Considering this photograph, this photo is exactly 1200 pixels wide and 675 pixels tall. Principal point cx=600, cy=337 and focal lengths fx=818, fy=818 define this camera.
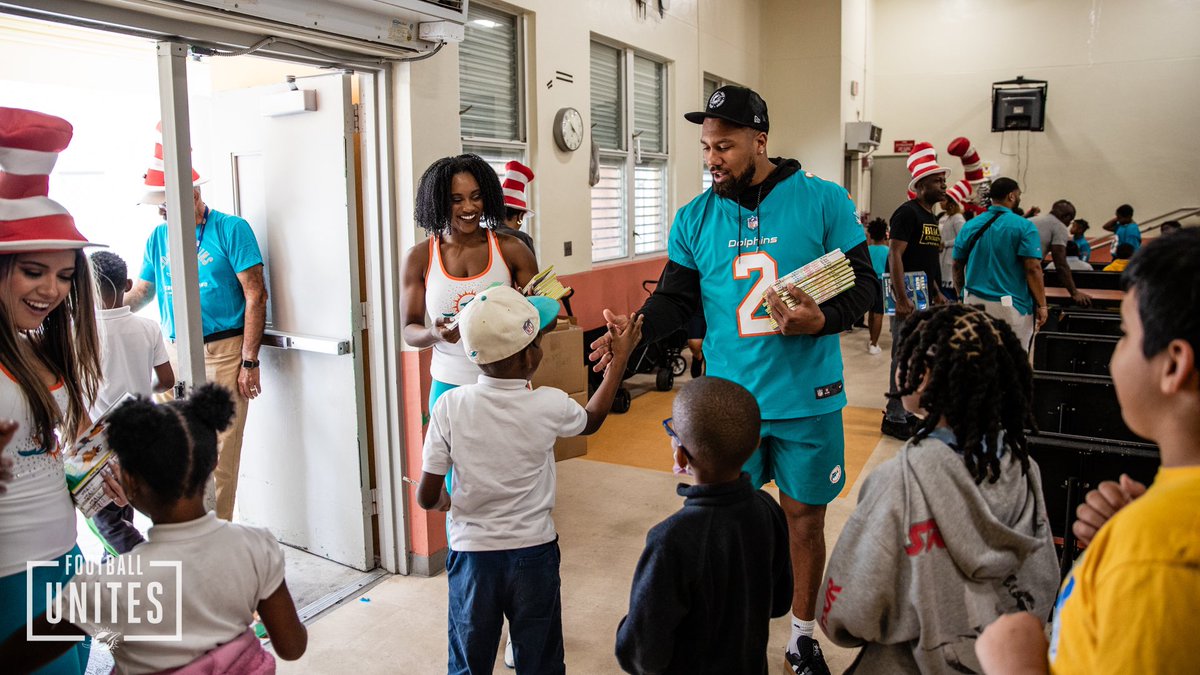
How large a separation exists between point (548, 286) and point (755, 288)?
25.1 inches

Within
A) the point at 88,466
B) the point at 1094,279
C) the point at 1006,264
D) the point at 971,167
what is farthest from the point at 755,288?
the point at 971,167

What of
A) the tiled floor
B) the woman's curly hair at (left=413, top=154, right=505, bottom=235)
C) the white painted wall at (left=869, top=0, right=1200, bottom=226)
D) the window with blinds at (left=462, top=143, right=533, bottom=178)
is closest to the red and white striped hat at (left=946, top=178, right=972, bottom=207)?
the tiled floor

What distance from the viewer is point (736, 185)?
249 centimetres

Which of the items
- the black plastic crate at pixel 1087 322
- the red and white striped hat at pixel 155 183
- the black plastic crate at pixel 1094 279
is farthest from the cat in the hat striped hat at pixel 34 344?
the black plastic crate at pixel 1094 279

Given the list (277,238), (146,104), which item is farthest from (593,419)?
(146,104)

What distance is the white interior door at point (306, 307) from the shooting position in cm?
329

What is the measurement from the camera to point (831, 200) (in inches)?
98.0

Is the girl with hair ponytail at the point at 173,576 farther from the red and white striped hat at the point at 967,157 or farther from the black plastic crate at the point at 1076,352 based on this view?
the red and white striped hat at the point at 967,157

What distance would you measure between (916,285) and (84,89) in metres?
7.01

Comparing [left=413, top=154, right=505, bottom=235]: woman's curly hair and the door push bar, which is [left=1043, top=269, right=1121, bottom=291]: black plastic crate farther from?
the door push bar

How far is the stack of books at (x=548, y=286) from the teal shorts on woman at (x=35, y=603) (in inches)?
55.3

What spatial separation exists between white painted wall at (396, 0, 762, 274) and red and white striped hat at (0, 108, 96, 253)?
5.36ft

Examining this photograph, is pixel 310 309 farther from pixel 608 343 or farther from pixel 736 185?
pixel 736 185

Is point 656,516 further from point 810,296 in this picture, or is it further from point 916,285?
point 916,285
